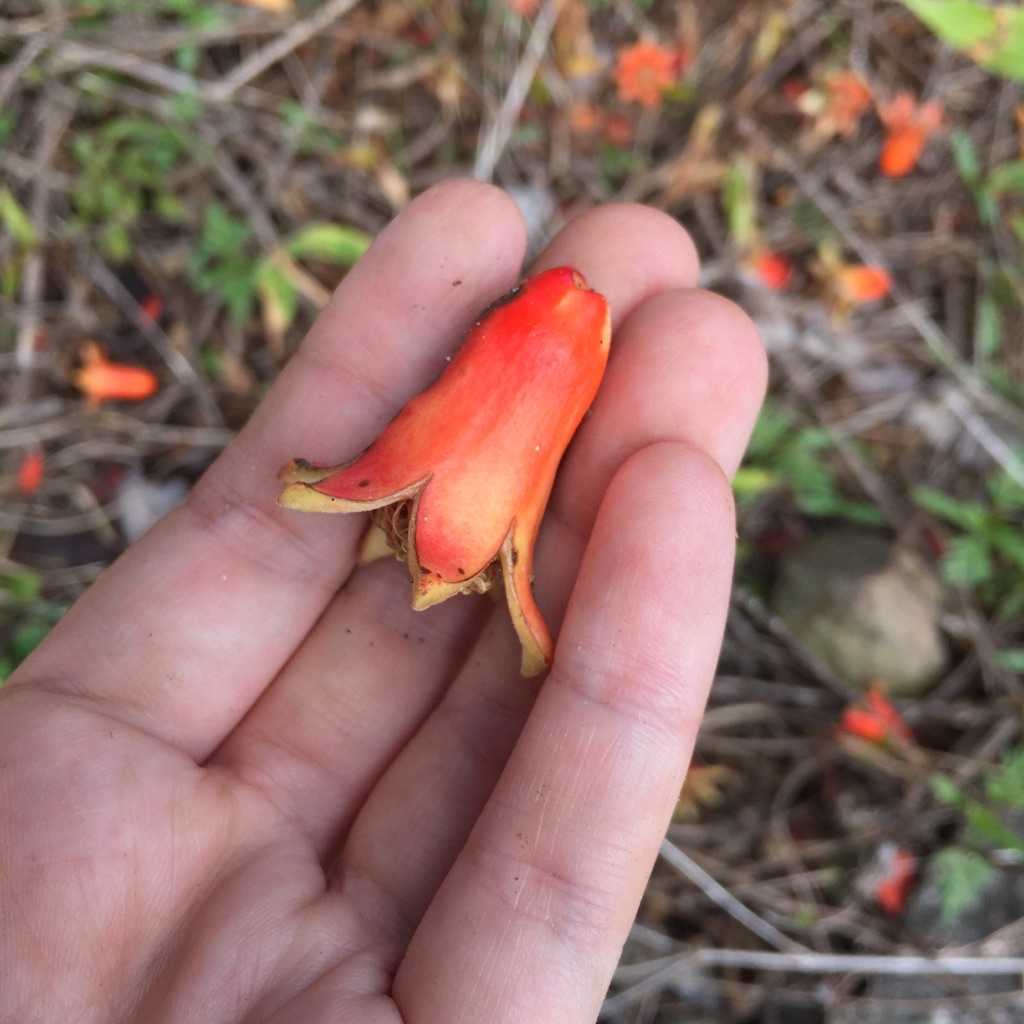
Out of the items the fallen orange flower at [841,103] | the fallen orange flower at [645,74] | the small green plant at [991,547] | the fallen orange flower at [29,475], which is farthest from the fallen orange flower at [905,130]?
the fallen orange flower at [29,475]

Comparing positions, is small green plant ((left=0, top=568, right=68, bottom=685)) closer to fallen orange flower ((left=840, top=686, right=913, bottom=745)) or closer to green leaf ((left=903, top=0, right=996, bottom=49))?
fallen orange flower ((left=840, top=686, right=913, bottom=745))

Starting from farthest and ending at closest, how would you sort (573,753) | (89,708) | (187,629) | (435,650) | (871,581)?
(871,581) < (435,650) < (187,629) < (89,708) < (573,753)

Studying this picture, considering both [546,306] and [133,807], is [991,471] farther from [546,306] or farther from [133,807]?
[133,807]

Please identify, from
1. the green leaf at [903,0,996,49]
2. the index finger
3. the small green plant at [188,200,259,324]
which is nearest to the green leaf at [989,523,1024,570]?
the green leaf at [903,0,996,49]

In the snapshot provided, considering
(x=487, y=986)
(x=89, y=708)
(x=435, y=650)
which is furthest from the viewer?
(x=435, y=650)

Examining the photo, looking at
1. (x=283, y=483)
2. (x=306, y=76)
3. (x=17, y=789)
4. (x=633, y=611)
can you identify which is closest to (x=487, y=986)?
(x=633, y=611)

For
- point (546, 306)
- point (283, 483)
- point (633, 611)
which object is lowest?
point (633, 611)

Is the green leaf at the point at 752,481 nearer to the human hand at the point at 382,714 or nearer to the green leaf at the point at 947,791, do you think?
the human hand at the point at 382,714
